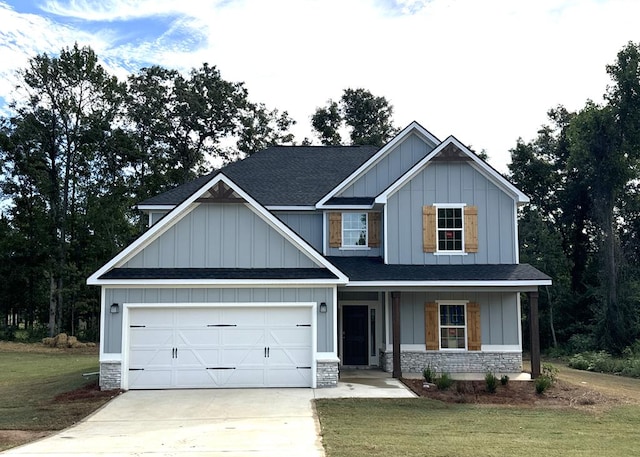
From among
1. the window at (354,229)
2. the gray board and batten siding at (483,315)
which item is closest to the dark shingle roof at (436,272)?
the gray board and batten siding at (483,315)

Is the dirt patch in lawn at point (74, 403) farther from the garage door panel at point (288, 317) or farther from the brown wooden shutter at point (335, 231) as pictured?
the brown wooden shutter at point (335, 231)

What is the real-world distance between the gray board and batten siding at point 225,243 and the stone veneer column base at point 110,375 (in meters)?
2.81

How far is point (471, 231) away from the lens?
18.0m

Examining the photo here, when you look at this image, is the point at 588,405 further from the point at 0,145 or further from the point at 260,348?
the point at 0,145

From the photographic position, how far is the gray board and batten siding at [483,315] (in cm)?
1775

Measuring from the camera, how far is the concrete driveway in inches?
348

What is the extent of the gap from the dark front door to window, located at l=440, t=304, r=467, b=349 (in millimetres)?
2488

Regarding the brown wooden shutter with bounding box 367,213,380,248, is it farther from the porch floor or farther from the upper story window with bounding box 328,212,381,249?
the porch floor

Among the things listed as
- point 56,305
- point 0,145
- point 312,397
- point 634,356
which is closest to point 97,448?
point 312,397

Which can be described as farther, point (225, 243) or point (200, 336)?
point (225, 243)

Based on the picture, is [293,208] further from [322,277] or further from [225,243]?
[322,277]

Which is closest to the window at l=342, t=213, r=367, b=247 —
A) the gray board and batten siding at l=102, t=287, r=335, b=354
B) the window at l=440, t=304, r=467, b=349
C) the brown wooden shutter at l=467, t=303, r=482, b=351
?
the window at l=440, t=304, r=467, b=349

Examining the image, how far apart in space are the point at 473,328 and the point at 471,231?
2973 mm

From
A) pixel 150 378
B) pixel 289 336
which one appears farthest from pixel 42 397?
pixel 289 336
